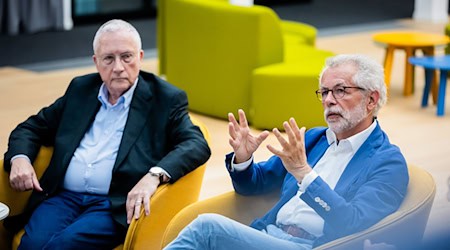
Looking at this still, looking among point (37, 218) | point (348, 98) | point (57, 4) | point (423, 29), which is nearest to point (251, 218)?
point (348, 98)

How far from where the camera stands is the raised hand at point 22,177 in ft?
12.3

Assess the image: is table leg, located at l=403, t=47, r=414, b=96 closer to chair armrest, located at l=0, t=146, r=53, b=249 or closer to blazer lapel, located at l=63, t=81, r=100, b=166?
blazer lapel, located at l=63, t=81, r=100, b=166

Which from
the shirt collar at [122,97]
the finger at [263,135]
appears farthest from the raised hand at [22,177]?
the finger at [263,135]

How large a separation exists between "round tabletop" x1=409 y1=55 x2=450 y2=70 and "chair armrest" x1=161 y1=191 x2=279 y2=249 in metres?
4.41

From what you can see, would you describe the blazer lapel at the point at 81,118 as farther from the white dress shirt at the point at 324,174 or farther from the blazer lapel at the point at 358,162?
the blazer lapel at the point at 358,162

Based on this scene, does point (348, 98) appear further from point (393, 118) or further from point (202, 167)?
point (393, 118)

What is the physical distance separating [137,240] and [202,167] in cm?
52

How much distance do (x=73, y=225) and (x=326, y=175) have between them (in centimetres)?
106

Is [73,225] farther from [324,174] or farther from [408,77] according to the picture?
[408,77]

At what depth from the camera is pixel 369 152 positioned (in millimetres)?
3205

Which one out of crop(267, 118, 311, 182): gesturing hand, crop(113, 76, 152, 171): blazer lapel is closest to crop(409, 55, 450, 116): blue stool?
crop(113, 76, 152, 171): blazer lapel

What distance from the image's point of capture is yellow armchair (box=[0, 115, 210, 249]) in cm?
350

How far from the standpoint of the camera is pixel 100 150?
391 cm

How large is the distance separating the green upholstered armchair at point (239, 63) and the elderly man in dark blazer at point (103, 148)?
9.70 ft
